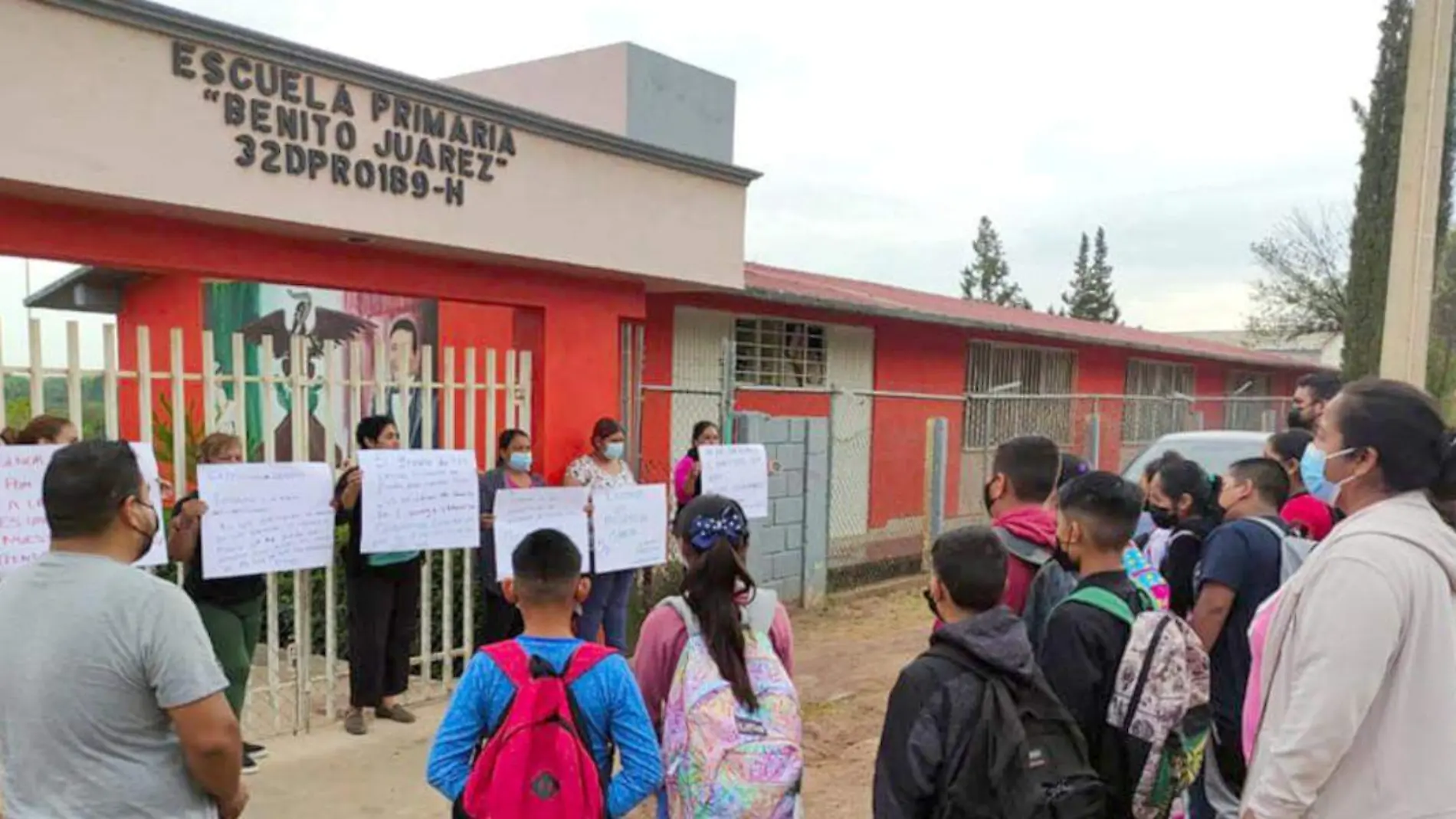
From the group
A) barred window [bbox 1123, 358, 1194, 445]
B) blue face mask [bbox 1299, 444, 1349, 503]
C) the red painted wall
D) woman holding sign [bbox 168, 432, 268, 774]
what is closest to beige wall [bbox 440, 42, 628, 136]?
the red painted wall

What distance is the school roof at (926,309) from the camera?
10.5 metres

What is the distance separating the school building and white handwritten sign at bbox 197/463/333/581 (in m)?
0.30

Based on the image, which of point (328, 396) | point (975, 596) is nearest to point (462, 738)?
point (975, 596)

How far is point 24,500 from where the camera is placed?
4.15 metres

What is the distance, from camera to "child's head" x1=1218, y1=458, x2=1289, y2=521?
369cm

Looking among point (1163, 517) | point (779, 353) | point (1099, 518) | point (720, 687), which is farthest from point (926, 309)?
point (720, 687)

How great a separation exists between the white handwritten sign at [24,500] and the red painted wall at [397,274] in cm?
129

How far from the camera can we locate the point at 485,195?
6.42 meters

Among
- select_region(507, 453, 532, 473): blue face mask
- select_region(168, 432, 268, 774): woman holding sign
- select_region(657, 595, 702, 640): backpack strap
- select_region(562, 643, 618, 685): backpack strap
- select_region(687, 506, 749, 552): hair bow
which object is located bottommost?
select_region(168, 432, 268, 774): woman holding sign

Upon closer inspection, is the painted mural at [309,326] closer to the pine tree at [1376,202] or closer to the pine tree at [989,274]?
the pine tree at [1376,202]

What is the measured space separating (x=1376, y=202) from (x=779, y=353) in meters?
14.1

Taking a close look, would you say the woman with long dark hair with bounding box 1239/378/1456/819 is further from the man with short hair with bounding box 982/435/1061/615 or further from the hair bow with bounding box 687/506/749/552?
the hair bow with bounding box 687/506/749/552

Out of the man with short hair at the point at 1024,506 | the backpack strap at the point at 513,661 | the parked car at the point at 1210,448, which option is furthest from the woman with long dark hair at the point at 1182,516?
the parked car at the point at 1210,448

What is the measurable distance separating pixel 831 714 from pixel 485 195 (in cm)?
407
